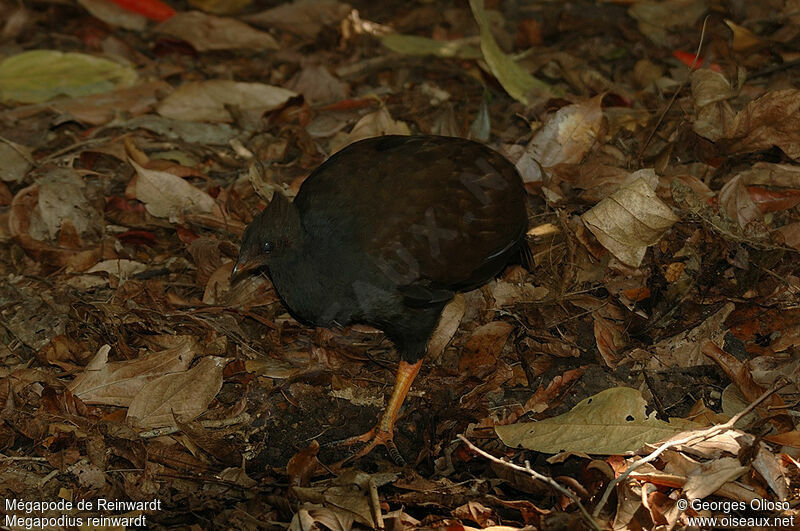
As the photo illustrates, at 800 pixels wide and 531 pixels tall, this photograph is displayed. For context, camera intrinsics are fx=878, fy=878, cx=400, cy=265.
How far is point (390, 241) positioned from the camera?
13.2 feet

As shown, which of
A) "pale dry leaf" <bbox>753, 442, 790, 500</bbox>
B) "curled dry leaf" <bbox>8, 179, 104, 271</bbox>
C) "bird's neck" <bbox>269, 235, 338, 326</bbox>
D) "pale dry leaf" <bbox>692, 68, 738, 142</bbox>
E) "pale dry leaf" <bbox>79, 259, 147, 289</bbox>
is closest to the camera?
"pale dry leaf" <bbox>753, 442, 790, 500</bbox>

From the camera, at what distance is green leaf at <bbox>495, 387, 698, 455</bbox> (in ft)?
11.9

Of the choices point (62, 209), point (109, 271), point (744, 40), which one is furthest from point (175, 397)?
point (744, 40)

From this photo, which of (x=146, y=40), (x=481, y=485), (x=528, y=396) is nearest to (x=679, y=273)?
(x=528, y=396)

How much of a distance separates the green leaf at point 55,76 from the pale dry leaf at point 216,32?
2.23 ft

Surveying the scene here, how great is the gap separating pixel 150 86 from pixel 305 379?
2927 millimetres

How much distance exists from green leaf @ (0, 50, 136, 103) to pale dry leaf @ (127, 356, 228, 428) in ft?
8.97

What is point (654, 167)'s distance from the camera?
200 inches

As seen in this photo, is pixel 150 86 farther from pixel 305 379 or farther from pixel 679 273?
pixel 679 273

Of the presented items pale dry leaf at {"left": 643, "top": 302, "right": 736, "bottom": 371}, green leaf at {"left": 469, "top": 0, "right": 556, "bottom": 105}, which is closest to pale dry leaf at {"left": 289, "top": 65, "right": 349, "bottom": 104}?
green leaf at {"left": 469, "top": 0, "right": 556, "bottom": 105}

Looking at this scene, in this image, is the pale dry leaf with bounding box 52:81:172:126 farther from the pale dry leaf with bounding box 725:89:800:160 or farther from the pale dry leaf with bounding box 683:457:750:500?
the pale dry leaf with bounding box 683:457:750:500

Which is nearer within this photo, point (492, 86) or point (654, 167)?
point (654, 167)

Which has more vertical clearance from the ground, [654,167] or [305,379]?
[654,167]

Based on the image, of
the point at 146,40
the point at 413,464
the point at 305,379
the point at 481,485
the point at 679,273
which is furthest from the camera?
the point at 146,40
